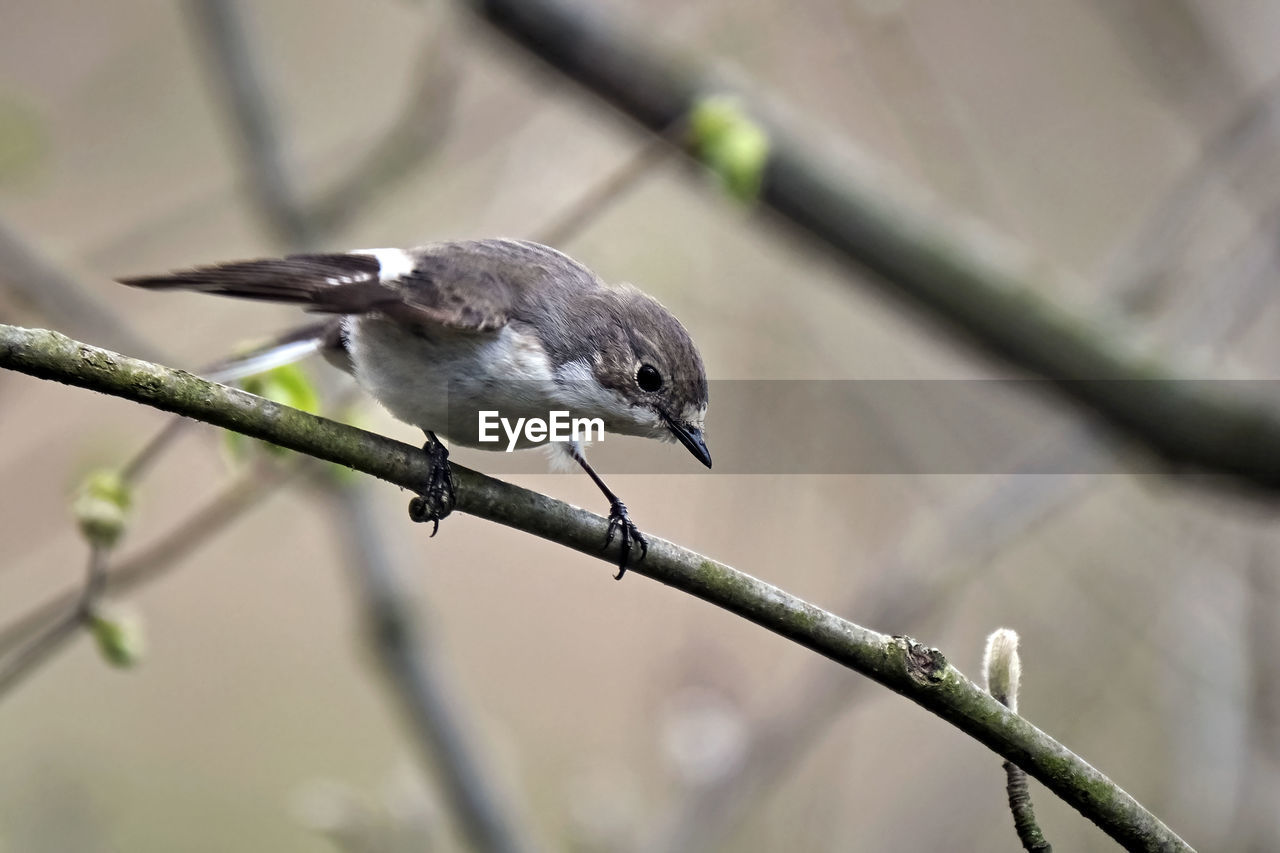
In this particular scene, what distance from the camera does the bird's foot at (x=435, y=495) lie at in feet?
5.92

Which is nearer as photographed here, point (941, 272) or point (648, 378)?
point (648, 378)

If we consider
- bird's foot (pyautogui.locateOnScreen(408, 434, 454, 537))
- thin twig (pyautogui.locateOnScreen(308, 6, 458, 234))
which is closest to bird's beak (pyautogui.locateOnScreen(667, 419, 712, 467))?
bird's foot (pyautogui.locateOnScreen(408, 434, 454, 537))

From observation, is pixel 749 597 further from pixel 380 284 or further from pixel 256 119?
pixel 256 119

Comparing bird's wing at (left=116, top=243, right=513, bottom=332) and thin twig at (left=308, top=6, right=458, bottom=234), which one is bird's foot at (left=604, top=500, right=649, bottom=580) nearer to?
bird's wing at (left=116, top=243, right=513, bottom=332)

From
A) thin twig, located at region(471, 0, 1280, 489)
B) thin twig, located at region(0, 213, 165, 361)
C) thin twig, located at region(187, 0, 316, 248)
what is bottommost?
thin twig, located at region(0, 213, 165, 361)

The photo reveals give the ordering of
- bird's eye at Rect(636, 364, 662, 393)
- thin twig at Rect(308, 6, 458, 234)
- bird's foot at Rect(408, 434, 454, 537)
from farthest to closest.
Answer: thin twig at Rect(308, 6, 458, 234)
bird's eye at Rect(636, 364, 662, 393)
bird's foot at Rect(408, 434, 454, 537)

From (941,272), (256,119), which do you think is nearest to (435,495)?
(256,119)

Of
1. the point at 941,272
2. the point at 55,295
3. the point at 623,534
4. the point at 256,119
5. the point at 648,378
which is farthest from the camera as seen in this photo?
the point at 941,272

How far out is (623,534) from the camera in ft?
6.52

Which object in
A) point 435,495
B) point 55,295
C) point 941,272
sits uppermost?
point 941,272

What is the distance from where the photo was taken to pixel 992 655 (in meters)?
1.57

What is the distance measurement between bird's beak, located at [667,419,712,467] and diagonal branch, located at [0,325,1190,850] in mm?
692

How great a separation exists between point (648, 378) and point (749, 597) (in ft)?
2.73

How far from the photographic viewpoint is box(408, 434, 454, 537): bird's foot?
1.80 m
